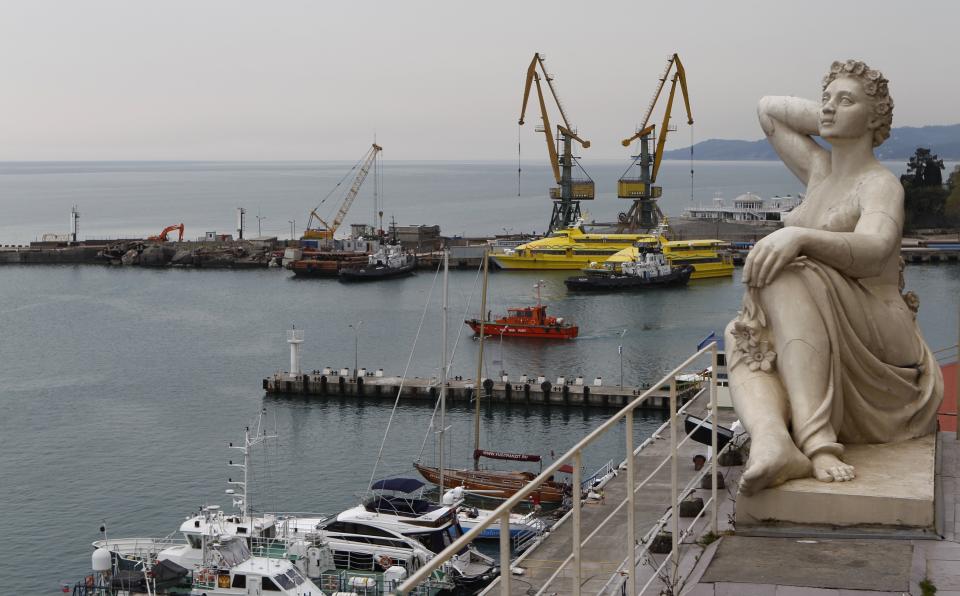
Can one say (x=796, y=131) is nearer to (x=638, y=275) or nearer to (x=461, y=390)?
(x=461, y=390)

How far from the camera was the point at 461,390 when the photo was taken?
2734 cm

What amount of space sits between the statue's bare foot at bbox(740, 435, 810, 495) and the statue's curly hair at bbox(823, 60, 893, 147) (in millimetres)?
1546

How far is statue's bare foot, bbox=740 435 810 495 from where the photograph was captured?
13.9 feet

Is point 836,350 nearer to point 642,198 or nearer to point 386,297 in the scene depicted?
point 386,297

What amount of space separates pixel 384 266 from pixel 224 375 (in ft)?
73.1

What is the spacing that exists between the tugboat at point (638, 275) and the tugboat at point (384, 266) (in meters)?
7.88

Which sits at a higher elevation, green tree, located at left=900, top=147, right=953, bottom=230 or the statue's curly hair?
green tree, located at left=900, top=147, right=953, bottom=230

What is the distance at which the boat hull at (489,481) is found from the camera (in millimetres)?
19444

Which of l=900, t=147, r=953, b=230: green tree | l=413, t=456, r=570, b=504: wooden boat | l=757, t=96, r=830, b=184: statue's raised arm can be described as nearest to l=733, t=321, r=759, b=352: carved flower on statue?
l=757, t=96, r=830, b=184: statue's raised arm

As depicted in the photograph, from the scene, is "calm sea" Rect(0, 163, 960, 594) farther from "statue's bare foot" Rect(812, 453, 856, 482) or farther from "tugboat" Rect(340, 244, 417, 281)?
"statue's bare foot" Rect(812, 453, 856, 482)

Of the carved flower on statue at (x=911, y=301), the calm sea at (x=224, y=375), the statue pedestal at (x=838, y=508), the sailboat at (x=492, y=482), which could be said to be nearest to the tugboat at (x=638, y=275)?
the calm sea at (x=224, y=375)

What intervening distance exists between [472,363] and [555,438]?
321 inches

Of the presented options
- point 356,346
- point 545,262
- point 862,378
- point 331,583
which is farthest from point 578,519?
A: point 545,262

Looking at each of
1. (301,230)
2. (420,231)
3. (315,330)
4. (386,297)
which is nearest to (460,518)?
(315,330)
